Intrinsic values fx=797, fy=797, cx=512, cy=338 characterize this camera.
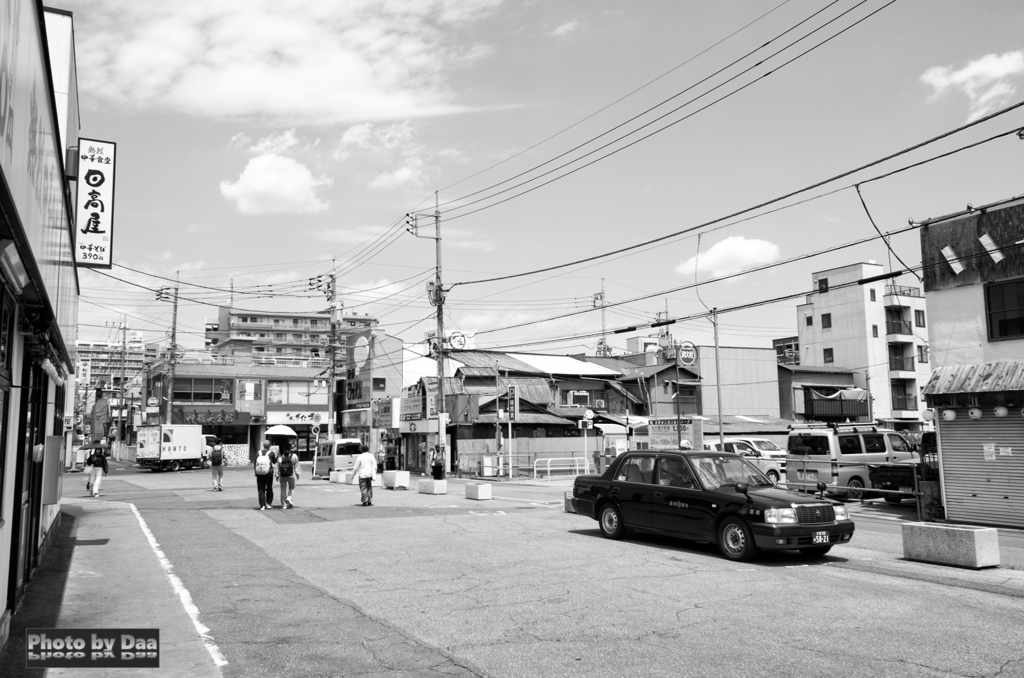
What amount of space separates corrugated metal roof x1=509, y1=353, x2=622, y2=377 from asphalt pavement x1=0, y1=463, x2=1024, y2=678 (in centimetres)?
3957

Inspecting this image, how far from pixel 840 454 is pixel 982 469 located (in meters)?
5.62

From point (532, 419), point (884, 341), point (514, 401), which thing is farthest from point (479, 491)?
point (884, 341)

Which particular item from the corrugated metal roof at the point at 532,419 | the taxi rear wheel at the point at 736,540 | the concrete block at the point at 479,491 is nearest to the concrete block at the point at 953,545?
the taxi rear wheel at the point at 736,540

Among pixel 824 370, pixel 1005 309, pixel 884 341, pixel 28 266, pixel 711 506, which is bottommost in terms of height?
pixel 711 506

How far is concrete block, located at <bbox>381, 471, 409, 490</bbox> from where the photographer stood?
97.2 feet

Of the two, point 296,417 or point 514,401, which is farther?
point 296,417

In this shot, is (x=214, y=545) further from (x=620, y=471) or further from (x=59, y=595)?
(x=620, y=471)

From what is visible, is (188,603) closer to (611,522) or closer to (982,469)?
(611,522)

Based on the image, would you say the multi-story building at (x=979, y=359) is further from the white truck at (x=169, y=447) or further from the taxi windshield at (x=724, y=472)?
the white truck at (x=169, y=447)

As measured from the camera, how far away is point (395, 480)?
2961cm

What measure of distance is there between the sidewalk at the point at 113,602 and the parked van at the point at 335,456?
24747mm

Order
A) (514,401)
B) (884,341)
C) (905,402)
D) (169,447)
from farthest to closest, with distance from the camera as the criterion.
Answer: (884,341), (905,402), (169,447), (514,401)

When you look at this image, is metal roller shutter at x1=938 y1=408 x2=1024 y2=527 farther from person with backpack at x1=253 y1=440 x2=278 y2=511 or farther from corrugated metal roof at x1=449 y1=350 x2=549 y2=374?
corrugated metal roof at x1=449 y1=350 x2=549 y2=374

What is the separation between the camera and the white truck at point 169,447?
5075 centimetres
